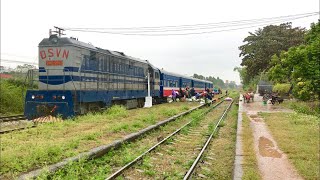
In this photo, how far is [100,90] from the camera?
17422mm

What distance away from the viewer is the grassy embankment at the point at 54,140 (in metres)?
7.41

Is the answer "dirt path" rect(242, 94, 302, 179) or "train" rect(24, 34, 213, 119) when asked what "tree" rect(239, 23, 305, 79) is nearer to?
"train" rect(24, 34, 213, 119)

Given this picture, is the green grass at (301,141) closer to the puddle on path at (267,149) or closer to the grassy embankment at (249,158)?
the puddle on path at (267,149)

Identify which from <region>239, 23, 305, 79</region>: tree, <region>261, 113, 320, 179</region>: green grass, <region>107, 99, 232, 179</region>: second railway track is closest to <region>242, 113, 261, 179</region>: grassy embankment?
<region>261, 113, 320, 179</region>: green grass

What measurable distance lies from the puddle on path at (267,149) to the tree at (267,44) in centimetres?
3424

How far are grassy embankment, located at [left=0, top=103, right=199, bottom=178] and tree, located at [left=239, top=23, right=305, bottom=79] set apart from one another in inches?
1259

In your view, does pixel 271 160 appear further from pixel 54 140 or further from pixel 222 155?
pixel 54 140

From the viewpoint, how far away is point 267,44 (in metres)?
44.4

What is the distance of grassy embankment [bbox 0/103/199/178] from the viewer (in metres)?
7.41

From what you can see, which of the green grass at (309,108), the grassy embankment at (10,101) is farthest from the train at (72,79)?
the green grass at (309,108)

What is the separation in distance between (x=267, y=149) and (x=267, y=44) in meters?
36.8

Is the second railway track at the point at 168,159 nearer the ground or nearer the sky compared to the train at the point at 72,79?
nearer the ground

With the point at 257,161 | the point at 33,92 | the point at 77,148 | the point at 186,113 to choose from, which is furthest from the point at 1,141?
the point at 186,113

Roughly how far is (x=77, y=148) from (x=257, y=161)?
4.75m
